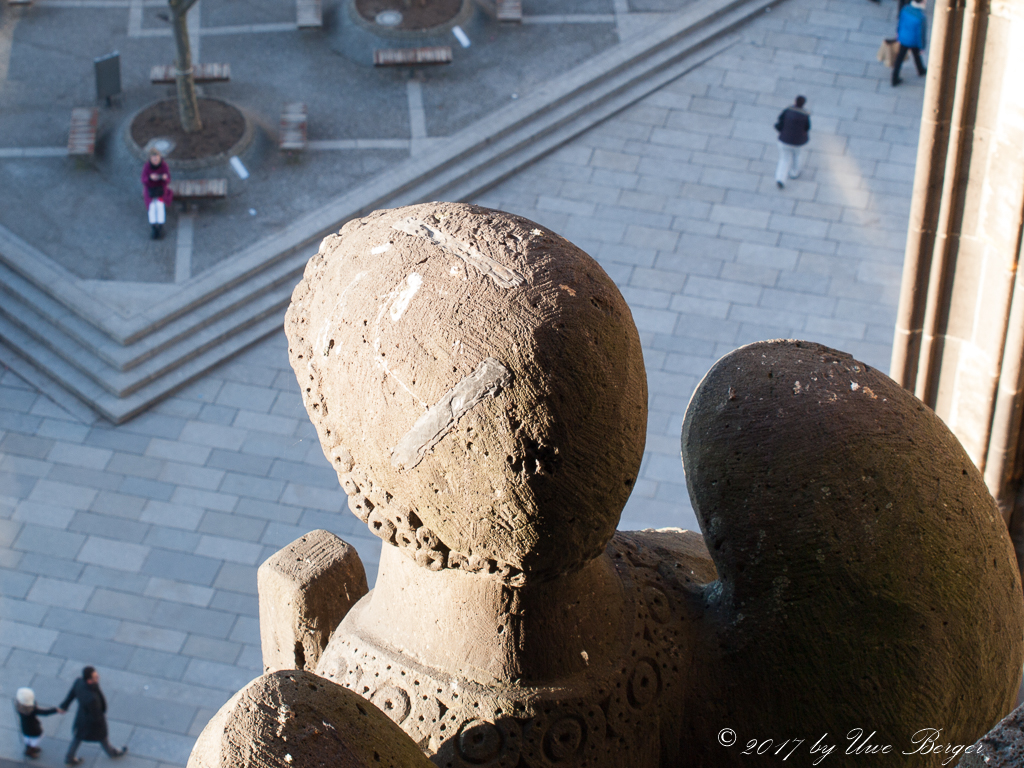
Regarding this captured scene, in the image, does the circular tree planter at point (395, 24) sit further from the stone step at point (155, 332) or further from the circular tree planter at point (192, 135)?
the stone step at point (155, 332)

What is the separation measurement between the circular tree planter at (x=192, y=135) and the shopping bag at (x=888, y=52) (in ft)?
28.3

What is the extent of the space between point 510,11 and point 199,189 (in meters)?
5.51

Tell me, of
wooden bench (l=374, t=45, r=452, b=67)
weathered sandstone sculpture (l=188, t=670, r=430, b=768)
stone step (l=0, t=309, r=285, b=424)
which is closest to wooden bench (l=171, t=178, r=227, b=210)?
stone step (l=0, t=309, r=285, b=424)

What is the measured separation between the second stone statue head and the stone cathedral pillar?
366 centimetres

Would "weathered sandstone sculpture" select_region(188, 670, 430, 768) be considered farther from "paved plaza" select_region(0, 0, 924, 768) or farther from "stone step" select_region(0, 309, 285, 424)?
"stone step" select_region(0, 309, 285, 424)

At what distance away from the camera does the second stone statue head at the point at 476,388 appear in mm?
2494

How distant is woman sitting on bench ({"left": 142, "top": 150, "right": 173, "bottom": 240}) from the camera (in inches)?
554

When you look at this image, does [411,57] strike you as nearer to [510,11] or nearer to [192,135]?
[510,11]

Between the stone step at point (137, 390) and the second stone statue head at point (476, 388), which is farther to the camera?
the stone step at point (137, 390)

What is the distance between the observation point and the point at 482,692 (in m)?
2.90

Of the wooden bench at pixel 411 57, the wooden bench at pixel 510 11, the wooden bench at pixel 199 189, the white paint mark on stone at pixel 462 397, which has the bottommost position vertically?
the wooden bench at pixel 199 189

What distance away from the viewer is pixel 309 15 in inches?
686

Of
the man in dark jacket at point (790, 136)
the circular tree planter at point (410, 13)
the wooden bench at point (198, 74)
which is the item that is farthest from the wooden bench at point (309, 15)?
the man in dark jacket at point (790, 136)

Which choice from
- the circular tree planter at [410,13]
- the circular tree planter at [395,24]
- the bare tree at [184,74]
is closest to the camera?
the bare tree at [184,74]
